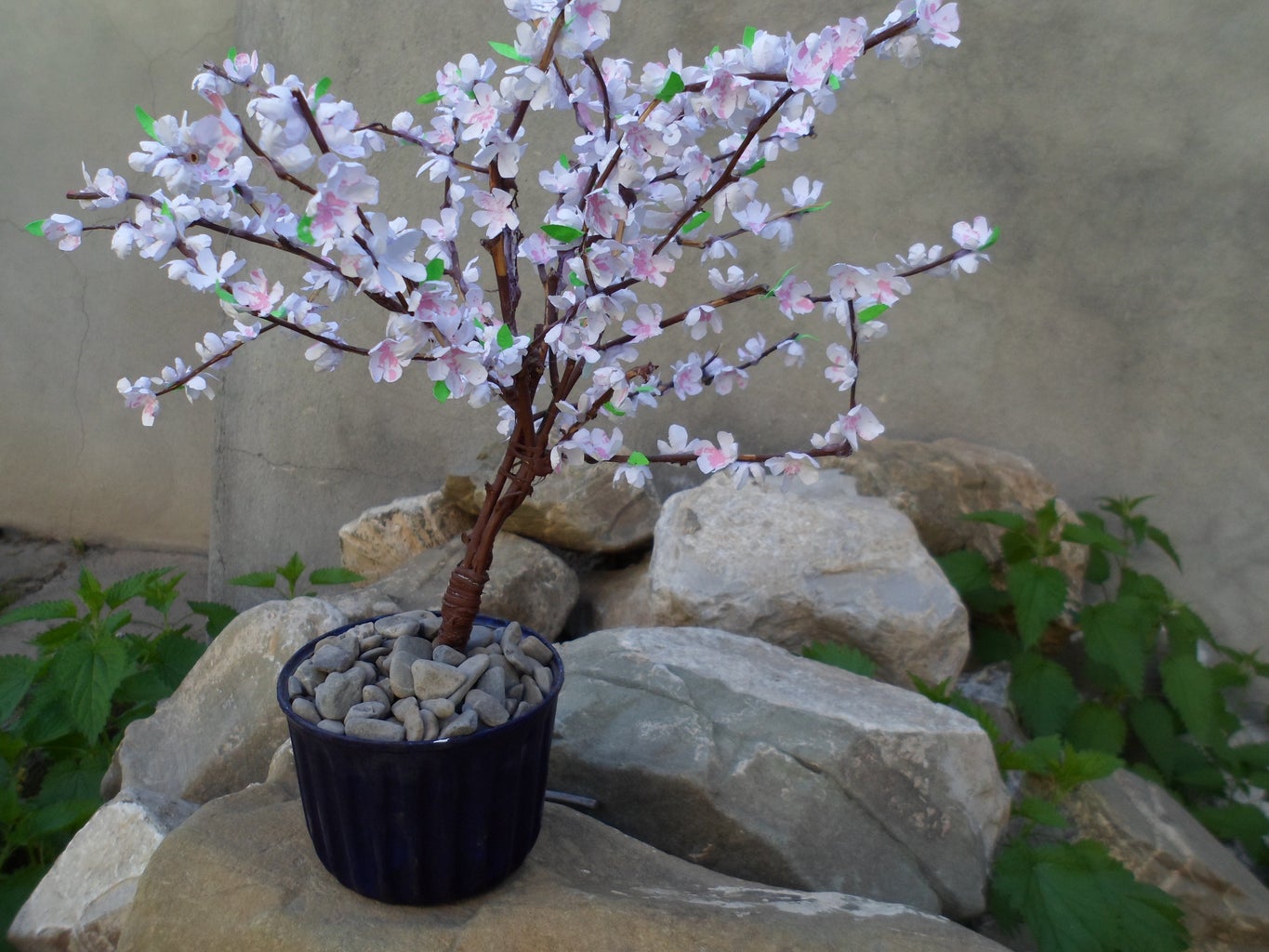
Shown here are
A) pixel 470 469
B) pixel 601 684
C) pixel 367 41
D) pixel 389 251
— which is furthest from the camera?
pixel 367 41

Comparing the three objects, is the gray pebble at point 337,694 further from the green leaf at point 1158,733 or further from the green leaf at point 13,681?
the green leaf at point 1158,733

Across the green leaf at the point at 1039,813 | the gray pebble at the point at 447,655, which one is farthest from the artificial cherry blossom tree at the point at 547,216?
the green leaf at the point at 1039,813

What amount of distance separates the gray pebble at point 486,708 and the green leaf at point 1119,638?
1.78 meters

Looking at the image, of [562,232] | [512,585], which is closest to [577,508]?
[512,585]

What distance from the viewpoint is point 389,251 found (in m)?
0.90

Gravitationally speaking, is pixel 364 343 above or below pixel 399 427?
above

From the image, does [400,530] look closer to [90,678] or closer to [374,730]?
[90,678]

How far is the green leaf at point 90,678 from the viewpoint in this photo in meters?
2.04

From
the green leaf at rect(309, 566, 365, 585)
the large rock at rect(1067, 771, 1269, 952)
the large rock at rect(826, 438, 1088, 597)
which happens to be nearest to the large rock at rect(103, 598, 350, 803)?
the green leaf at rect(309, 566, 365, 585)

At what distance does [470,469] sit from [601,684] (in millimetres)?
1152

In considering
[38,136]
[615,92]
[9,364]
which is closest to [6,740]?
[615,92]

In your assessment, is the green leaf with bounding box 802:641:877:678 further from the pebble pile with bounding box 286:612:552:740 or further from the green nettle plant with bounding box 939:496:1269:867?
the pebble pile with bounding box 286:612:552:740

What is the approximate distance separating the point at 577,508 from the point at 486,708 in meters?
1.50

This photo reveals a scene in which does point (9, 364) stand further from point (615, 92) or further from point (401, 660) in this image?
point (615, 92)
